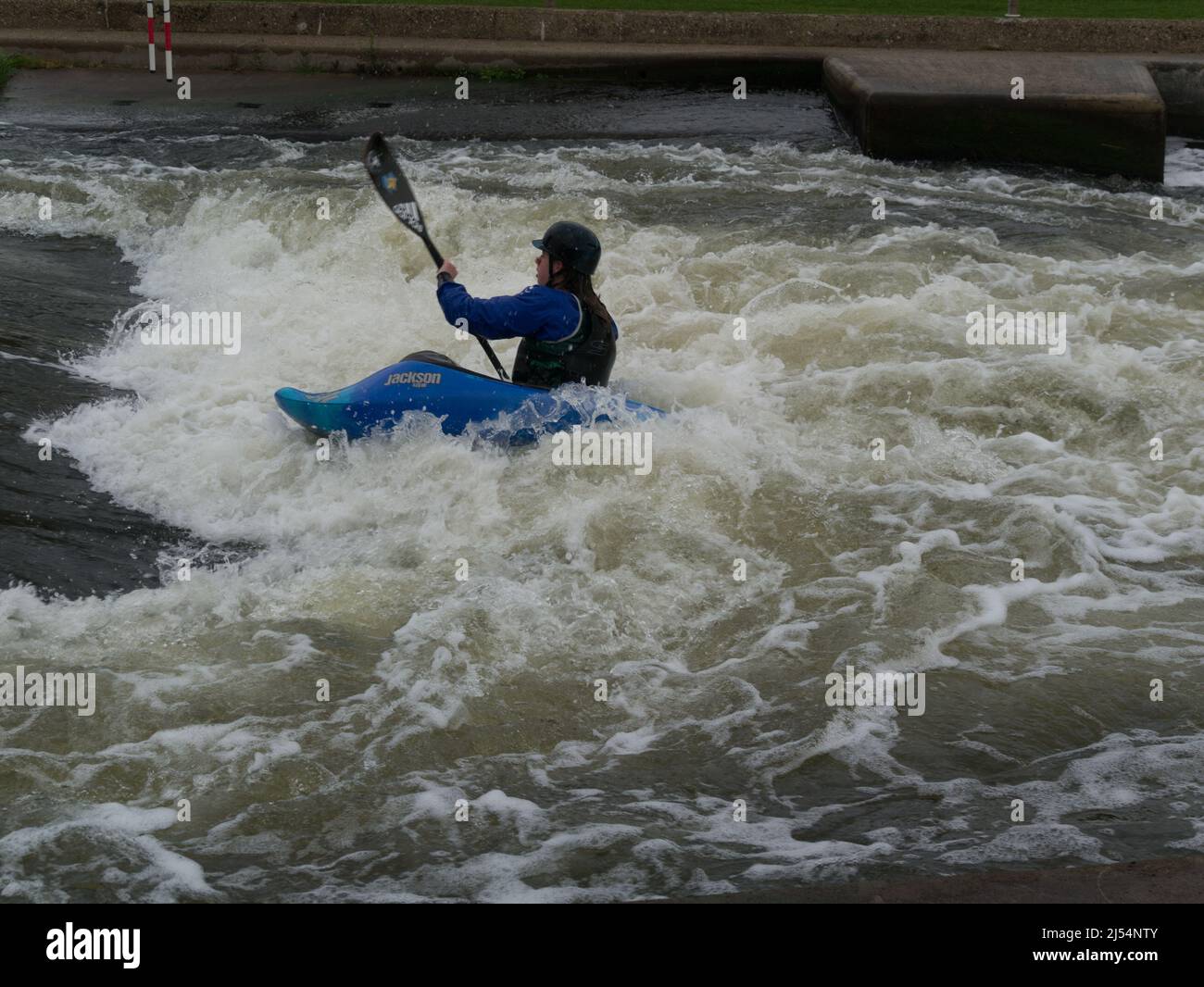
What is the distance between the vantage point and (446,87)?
44.2 feet

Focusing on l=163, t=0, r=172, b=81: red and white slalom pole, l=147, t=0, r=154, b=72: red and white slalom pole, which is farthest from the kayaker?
l=147, t=0, r=154, b=72: red and white slalom pole

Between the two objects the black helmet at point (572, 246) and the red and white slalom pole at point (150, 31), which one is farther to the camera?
the red and white slalom pole at point (150, 31)

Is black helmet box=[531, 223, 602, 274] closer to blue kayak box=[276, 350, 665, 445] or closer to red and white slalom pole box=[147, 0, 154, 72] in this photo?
blue kayak box=[276, 350, 665, 445]

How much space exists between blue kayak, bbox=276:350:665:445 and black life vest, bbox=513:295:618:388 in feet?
0.20

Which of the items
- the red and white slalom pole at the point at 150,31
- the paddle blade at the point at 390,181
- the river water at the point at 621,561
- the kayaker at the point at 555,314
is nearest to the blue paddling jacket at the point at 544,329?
the kayaker at the point at 555,314

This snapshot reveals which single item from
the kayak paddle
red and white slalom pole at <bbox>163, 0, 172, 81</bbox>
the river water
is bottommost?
the river water

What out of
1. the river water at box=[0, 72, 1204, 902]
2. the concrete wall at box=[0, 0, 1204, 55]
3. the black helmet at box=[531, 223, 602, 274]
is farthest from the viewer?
the concrete wall at box=[0, 0, 1204, 55]

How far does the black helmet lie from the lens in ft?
18.4

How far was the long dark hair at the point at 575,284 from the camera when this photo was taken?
18.6 ft

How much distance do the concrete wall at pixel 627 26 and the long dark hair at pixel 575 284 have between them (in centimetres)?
885

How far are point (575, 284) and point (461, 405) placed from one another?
71cm

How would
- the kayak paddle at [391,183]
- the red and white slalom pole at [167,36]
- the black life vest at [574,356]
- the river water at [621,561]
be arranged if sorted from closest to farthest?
the river water at [621,561] → the black life vest at [574,356] → the kayak paddle at [391,183] → the red and white slalom pole at [167,36]

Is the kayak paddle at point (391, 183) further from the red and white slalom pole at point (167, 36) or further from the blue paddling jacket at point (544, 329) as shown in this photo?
the red and white slalom pole at point (167, 36)

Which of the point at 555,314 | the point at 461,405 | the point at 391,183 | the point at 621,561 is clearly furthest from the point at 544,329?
the point at 391,183
